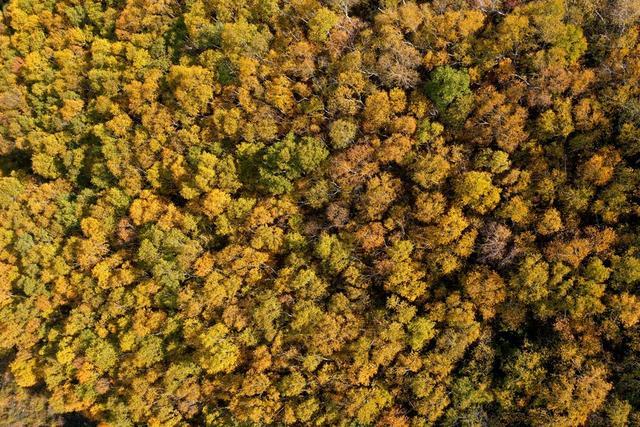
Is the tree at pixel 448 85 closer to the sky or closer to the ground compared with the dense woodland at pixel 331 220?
closer to the sky

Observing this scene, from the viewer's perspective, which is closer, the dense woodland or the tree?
the dense woodland

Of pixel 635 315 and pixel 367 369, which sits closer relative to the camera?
pixel 635 315

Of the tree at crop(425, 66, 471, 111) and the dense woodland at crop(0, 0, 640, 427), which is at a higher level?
the tree at crop(425, 66, 471, 111)

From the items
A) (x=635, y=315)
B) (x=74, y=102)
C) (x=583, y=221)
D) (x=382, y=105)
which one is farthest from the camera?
(x=74, y=102)

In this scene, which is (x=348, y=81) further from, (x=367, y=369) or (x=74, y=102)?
(x=74, y=102)

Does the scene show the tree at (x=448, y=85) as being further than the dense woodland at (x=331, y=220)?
Yes

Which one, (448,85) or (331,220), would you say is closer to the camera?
(448,85)

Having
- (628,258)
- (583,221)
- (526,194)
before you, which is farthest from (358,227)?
(628,258)

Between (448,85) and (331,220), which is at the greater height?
(448,85)
